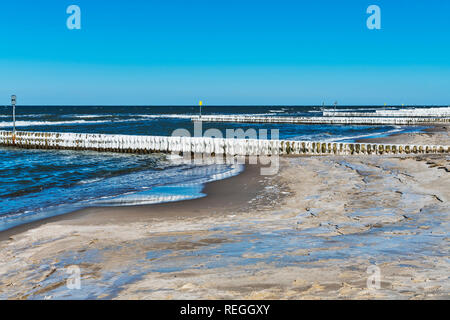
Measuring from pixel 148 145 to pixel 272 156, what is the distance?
430 inches

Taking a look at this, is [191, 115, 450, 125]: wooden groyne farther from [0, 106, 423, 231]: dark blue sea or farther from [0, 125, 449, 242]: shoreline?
[0, 125, 449, 242]: shoreline

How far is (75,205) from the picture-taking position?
1345cm

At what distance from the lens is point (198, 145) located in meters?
30.7

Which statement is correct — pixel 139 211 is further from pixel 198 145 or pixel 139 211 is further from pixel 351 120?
pixel 351 120

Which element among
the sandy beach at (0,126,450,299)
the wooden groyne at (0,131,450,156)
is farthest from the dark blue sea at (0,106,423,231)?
the wooden groyne at (0,131,450,156)

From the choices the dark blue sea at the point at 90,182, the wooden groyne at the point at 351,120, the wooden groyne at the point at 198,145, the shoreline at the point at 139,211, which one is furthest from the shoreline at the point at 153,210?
the wooden groyne at the point at 351,120

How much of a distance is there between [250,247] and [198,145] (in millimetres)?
23328

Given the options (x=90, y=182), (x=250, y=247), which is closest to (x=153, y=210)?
(x=250, y=247)

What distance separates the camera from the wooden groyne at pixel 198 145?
26203 mm

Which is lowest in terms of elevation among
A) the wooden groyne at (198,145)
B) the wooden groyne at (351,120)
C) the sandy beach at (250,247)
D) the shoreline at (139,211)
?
the shoreline at (139,211)

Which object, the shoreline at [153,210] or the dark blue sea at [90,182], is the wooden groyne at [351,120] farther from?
the shoreline at [153,210]

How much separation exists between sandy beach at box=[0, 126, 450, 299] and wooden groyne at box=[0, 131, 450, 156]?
11964 millimetres

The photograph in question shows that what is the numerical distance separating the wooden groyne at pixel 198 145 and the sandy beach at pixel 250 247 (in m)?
12.0

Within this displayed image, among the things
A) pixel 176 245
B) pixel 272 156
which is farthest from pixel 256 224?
pixel 272 156
